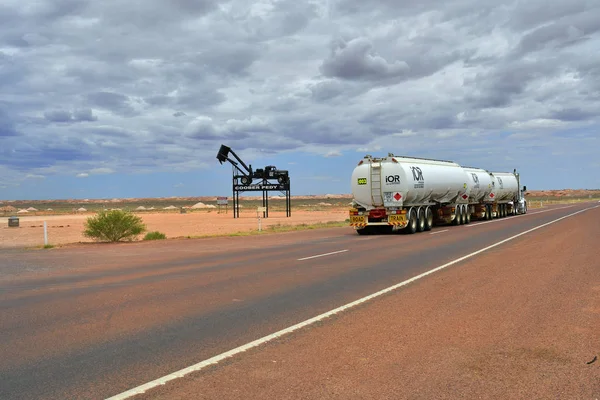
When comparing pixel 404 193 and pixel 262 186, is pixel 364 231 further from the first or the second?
pixel 262 186

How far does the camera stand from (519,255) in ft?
50.4

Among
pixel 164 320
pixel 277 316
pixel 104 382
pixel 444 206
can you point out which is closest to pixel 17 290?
pixel 164 320

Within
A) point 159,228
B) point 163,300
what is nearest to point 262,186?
point 159,228

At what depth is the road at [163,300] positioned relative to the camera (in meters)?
5.71

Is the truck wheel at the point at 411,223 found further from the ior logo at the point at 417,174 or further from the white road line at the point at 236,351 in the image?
the white road line at the point at 236,351

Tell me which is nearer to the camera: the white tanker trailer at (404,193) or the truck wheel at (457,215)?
the white tanker trailer at (404,193)

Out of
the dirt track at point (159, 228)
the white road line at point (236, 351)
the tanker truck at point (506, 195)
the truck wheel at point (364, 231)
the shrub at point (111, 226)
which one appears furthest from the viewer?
the tanker truck at point (506, 195)

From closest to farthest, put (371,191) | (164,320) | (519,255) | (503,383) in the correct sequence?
(503,383) < (164,320) < (519,255) < (371,191)

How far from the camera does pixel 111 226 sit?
24766mm

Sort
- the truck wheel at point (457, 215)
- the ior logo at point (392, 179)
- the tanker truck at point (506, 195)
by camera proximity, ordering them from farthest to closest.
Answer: the tanker truck at point (506, 195) < the truck wheel at point (457, 215) < the ior logo at point (392, 179)

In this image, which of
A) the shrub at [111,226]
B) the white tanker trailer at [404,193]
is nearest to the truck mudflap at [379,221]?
the white tanker trailer at [404,193]

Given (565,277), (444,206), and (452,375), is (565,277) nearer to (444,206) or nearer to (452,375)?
(452,375)

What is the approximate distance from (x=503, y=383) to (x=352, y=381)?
141 centimetres

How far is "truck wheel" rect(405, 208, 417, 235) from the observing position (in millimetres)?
26781
